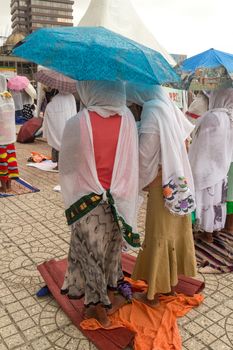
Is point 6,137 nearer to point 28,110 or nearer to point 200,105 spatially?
point 200,105

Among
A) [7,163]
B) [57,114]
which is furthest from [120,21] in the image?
[57,114]

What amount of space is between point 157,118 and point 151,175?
381 millimetres

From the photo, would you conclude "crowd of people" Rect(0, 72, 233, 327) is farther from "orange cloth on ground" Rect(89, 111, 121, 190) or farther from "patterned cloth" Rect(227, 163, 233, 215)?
"patterned cloth" Rect(227, 163, 233, 215)

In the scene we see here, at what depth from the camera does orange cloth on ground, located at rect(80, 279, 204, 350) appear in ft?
7.38

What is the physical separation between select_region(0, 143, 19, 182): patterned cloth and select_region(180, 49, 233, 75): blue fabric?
9.60 feet

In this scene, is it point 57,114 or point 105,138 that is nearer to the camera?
point 105,138

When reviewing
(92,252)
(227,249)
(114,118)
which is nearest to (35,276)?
(92,252)

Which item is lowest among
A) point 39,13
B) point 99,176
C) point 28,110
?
point 28,110

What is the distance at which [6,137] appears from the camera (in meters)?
5.07

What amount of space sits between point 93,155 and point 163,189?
546 millimetres

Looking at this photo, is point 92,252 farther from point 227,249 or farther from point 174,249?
point 227,249

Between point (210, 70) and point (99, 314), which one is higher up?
point (210, 70)

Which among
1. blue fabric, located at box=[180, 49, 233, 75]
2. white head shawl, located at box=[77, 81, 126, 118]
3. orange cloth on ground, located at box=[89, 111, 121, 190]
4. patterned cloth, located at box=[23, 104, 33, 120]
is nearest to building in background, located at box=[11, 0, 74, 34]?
patterned cloth, located at box=[23, 104, 33, 120]

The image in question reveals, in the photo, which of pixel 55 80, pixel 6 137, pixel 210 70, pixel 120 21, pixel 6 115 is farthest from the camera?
pixel 55 80
